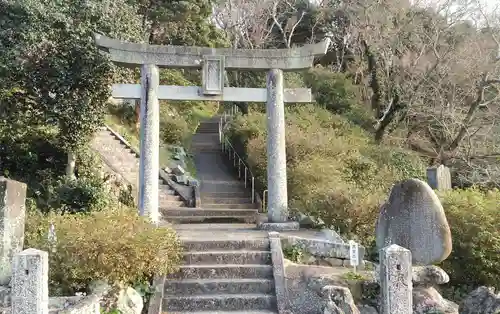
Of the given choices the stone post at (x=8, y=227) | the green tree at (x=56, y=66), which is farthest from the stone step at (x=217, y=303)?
the green tree at (x=56, y=66)

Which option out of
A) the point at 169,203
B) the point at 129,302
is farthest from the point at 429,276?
the point at 169,203

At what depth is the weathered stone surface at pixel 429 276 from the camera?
7598 millimetres

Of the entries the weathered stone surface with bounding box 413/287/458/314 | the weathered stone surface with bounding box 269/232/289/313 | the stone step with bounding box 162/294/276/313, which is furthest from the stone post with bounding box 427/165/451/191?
the stone step with bounding box 162/294/276/313

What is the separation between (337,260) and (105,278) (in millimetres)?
4585

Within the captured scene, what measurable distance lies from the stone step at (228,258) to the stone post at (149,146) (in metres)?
2.67

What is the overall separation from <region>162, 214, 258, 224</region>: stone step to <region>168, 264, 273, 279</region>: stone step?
5.71 metres

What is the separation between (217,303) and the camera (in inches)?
336

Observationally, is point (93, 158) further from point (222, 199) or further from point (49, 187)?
point (222, 199)

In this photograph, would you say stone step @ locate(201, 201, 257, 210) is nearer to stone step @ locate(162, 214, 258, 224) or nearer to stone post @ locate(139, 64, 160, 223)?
stone step @ locate(162, 214, 258, 224)

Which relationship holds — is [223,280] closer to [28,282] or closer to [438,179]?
[28,282]

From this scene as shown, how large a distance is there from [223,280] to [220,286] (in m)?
0.14

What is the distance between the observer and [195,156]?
24.1 m

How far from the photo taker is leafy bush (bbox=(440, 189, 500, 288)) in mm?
10141

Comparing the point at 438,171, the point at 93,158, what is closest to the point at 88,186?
the point at 93,158
